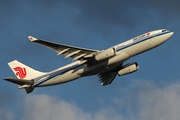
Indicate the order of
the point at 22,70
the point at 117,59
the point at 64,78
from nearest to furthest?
the point at 117,59 → the point at 64,78 → the point at 22,70

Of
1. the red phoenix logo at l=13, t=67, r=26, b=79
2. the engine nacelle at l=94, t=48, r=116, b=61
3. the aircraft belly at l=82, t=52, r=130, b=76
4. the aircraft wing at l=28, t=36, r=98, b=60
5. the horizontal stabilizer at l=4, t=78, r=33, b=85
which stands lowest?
Answer: the aircraft belly at l=82, t=52, r=130, b=76

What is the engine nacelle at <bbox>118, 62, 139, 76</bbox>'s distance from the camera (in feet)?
218

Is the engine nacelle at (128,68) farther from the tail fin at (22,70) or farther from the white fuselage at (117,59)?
the tail fin at (22,70)

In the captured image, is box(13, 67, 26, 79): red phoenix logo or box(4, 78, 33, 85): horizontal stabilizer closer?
box(4, 78, 33, 85): horizontal stabilizer

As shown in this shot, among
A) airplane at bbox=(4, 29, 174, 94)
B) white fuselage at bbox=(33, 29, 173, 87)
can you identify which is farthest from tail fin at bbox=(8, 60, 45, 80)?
white fuselage at bbox=(33, 29, 173, 87)

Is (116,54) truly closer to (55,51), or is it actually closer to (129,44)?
(129,44)

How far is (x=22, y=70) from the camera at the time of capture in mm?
69125

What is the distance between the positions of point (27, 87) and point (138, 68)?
16480 millimetres

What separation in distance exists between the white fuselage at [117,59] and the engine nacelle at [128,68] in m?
5.13

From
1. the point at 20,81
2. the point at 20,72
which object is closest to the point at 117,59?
the point at 20,81

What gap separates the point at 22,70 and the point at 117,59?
17072 millimetres

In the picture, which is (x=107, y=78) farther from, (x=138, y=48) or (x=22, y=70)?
(x=22, y=70)

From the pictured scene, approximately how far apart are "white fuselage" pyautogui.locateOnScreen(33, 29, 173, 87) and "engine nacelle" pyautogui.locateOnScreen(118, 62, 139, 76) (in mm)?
5132

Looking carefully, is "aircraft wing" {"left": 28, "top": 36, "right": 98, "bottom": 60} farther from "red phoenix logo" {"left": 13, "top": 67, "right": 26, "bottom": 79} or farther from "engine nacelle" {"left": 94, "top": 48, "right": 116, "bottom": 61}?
"red phoenix logo" {"left": 13, "top": 67, "right": 26, "bottom": 79}
